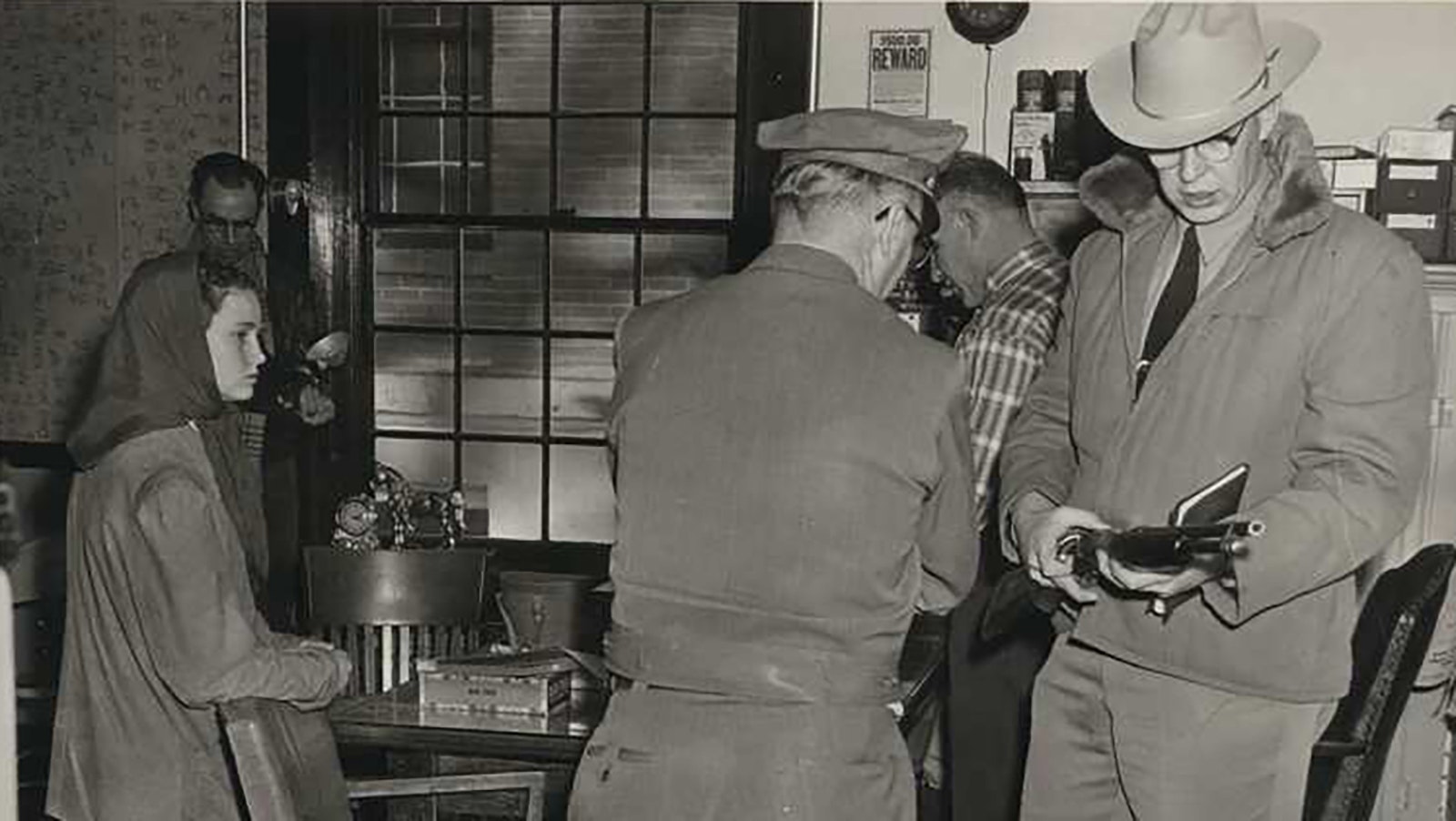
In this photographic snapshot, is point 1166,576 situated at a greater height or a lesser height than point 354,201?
lesser

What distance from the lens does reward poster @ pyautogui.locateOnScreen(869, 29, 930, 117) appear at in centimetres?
529

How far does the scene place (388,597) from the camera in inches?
160

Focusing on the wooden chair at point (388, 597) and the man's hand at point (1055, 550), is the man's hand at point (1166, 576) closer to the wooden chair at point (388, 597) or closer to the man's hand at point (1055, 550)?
the man's hand at point (1055, 550)

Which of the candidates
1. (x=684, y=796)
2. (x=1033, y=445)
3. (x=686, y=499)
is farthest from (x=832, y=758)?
(x=1033, y=445)

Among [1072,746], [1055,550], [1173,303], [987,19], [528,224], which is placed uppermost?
[987,19]

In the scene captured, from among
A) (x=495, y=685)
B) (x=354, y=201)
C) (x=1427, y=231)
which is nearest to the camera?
(x=495, y=685)

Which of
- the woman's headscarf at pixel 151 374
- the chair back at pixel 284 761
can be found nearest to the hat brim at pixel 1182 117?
the chair back at pixel 284 761

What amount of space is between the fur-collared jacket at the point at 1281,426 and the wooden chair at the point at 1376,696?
680mm

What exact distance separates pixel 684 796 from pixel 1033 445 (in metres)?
0.84

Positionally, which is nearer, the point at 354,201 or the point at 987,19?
the point at 987,19

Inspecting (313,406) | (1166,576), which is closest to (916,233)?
(1166,576)

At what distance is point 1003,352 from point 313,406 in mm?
2673

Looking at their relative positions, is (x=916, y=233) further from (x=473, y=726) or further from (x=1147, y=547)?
(x=473, y=726)

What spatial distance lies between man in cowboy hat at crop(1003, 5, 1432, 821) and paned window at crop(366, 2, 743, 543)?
3.30 metres
